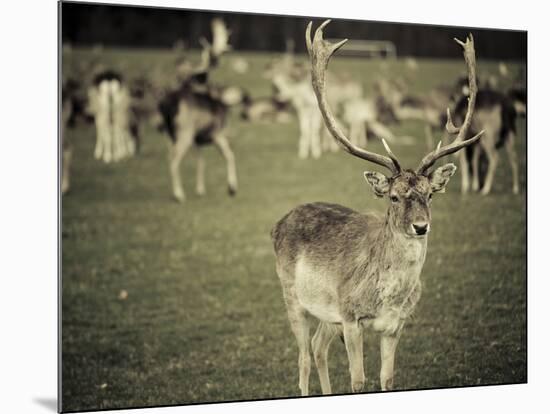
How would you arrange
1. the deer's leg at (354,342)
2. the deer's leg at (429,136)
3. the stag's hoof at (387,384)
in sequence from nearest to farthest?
→ the deer's leg at (354,342)
the stag's hoof at (387,384)
the deer's leg at (429,136)

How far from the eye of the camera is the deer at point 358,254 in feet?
14.0

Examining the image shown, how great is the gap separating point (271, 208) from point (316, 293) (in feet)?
7.97

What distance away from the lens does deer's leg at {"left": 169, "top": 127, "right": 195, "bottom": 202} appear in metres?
→ 7.60

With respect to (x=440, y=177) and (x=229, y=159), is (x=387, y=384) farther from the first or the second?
(x=229, y=159)

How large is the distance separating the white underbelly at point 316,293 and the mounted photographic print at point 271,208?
0.04ft

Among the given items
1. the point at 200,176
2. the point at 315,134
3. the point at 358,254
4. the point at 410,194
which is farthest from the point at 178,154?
the point at 410,194

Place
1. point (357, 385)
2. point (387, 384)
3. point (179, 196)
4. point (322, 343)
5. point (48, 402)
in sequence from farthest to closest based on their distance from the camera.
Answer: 1. point (179, 196)
2. point (48, 402)
3. point (322, 343)
4. point (387, 384)
5. point (357, 385)

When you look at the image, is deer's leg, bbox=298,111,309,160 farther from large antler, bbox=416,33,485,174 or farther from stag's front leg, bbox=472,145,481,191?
large antler, bbox=416,33,485,174

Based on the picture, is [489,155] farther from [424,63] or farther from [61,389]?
[61,389]

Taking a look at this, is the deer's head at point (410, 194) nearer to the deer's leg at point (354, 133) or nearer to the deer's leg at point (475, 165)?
the deer's leg at point (475, 165)

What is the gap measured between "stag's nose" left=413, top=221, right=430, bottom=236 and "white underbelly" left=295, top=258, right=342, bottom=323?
635mm

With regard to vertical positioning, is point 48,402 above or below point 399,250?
below

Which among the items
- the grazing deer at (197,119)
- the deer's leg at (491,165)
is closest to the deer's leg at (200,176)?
the grazing deer at (197,119)

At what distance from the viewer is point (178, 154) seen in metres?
7.75
